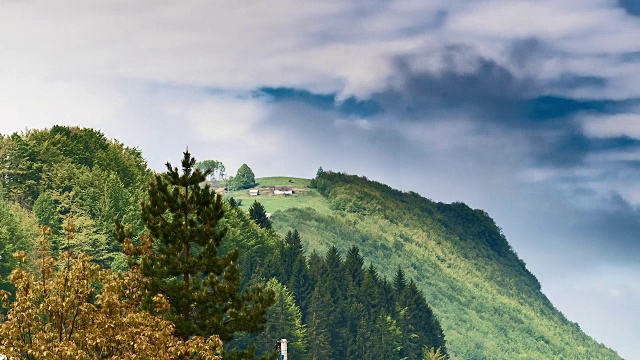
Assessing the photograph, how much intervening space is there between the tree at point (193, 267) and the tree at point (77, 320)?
13.5m

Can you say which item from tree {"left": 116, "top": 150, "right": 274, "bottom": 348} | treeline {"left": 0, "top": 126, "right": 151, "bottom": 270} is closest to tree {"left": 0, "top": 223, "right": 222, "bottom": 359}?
tree {"left": 116, "top": 150, "right": 274, "bottom": 348}

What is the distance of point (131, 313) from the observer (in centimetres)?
5650

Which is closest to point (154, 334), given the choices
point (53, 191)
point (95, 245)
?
point (95, 245)

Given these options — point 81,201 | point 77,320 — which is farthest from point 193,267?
point 81,201

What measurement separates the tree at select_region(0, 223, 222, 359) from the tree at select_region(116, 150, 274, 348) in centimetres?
1349

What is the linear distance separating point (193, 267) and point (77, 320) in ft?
56.4

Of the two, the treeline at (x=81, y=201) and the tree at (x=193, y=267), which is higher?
the treeline at (x=81, y=201)

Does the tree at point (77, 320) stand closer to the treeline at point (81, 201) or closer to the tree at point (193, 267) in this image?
the tree at point (193, 267)

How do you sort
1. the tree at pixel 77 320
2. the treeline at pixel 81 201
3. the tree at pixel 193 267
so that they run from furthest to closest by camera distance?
the treeline at pixel 81 201 → the tree at pixel 193 267 → the tree at pixel 77 320

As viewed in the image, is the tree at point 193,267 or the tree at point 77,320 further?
the tree at point 193,267

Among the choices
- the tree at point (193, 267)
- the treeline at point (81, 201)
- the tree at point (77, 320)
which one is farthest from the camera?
the treeline at point (81, 201)

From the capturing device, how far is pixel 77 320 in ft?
188

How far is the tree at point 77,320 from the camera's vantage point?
55.0 m

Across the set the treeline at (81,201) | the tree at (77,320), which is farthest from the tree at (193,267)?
the treeline at (81,201)
